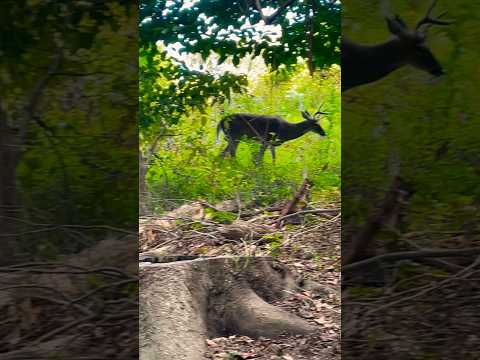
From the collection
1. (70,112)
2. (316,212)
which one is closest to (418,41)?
(70,112)

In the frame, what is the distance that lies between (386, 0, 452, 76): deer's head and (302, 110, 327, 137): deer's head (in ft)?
5.74

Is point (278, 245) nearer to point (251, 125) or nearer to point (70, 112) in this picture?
point (251, 125)

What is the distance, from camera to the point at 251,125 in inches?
154

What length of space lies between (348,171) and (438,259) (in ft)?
1.54

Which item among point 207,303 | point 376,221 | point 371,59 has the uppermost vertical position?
point 371,59

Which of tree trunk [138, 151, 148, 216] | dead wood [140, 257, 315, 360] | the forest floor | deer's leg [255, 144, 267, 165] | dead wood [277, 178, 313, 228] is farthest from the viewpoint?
deer's leg [255, 144, 267, 165]

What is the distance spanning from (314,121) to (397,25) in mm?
1811

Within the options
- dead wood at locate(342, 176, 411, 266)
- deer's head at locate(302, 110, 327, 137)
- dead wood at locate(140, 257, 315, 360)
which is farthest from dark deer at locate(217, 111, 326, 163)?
dead wood at locate(342, 176, 411, 266)

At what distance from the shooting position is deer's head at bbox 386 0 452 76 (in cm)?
212

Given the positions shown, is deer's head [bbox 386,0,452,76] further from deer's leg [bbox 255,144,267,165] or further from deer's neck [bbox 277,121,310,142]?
deer's leg [bbox 255,144,267,165]

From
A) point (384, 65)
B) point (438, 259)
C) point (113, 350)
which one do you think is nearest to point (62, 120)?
point (113, 350)

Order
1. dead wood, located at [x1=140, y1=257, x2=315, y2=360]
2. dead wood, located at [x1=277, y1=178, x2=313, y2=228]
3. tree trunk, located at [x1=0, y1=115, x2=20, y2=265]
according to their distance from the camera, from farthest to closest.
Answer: dead wood, located at [x1=277, y1=178, x2=313, y2=228], dead wood, located at [x1=140, y1=257, x2=315, y2=360], tree trunk, located at [x1=0, y1=115, x2=20, y2=265]

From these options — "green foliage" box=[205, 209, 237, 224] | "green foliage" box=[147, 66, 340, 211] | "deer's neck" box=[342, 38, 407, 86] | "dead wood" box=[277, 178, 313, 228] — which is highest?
"deer's neck" box=[342, 38, 407, 86]

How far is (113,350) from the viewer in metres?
2.09
